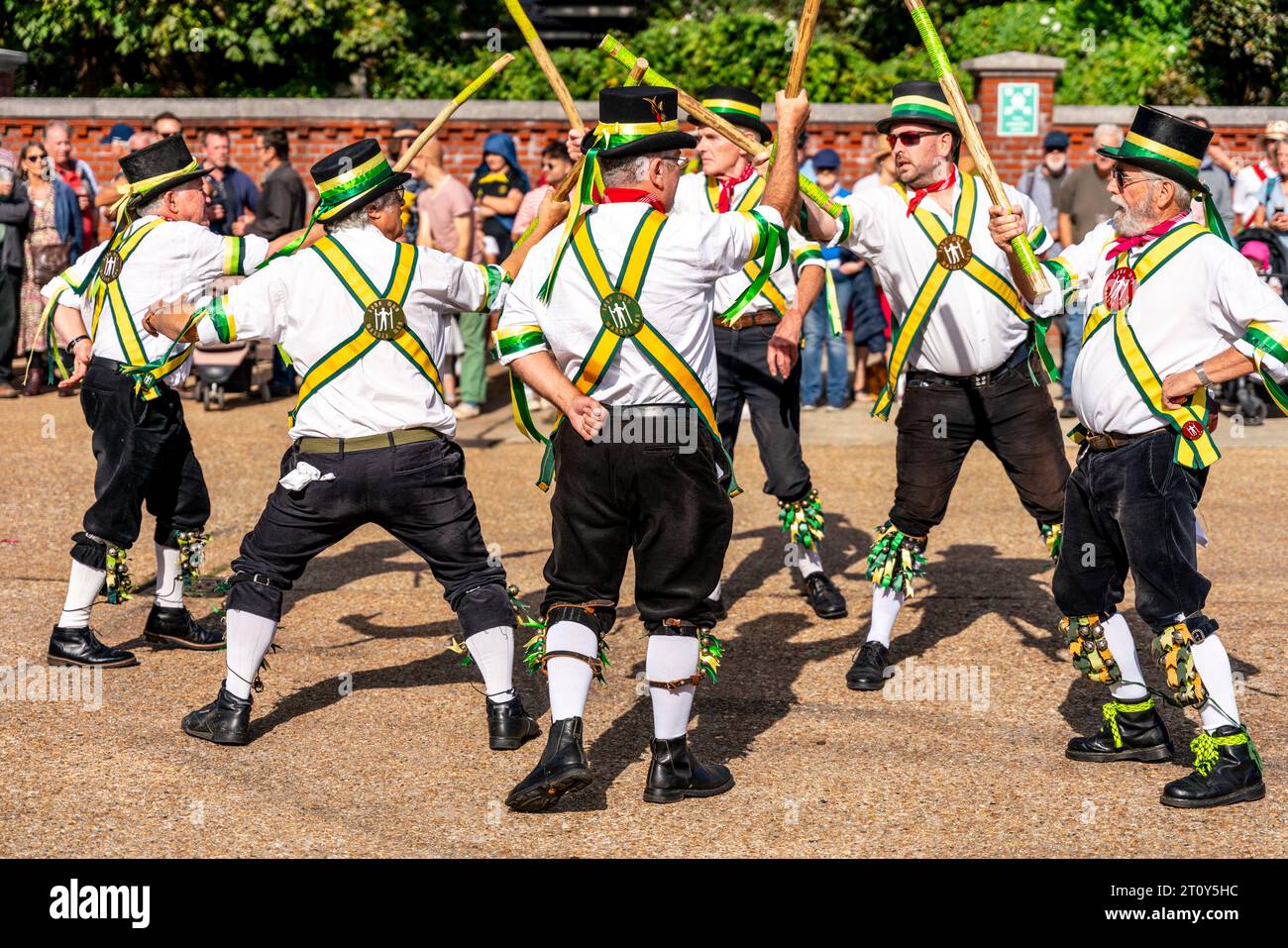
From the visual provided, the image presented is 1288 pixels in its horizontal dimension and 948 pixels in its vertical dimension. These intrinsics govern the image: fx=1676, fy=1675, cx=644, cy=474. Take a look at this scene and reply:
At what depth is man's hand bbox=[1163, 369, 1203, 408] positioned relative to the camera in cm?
512

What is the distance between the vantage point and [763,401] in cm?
759

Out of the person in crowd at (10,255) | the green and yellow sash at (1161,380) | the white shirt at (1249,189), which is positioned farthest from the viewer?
the person in crowd at (10,255)

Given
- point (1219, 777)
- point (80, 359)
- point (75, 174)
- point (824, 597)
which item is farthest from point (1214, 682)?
point (75, 174)

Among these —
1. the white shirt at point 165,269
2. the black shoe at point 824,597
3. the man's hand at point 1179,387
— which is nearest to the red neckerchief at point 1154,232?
the man's hand at point 1179,387

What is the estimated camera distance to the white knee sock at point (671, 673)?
5.28 meters

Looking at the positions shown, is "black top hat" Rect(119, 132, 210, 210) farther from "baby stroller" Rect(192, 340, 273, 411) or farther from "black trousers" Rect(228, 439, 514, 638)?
"baby stroller" Rect(192, 340, 273, 411)

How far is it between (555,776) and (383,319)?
1.64 metres

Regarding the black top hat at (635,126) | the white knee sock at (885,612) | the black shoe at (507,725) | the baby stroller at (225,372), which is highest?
the black top hat at (635,126)

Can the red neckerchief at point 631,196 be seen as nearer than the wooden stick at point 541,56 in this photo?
Yes

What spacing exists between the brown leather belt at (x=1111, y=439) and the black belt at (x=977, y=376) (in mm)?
1072

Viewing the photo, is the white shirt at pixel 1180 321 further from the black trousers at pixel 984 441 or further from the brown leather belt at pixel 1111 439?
the black trousers at pixel 984 441

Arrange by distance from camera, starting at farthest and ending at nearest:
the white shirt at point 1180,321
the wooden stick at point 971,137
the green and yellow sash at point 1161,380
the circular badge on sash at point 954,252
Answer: the circular badge on sash at point 954,252 → the wooden stick at point 971,137 → the green and yellow sash at point 1161,380 → the white shirt at point 1180,321

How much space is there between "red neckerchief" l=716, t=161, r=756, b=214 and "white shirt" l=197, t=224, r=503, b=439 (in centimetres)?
190

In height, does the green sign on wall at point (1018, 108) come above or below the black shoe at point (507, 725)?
above
